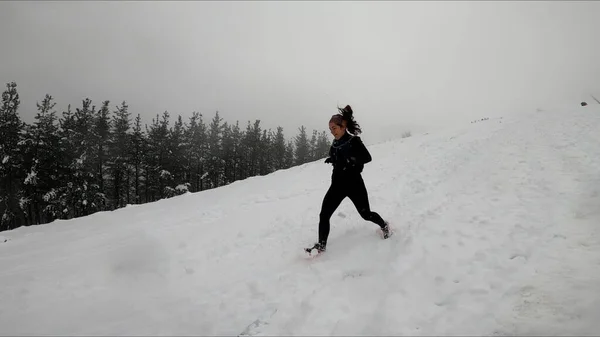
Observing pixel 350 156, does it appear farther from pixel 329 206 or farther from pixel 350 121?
pixel 329 206

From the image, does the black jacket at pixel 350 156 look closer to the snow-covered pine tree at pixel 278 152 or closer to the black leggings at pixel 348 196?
the black leggings at pixel 348 196

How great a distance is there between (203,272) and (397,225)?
11.7 ft

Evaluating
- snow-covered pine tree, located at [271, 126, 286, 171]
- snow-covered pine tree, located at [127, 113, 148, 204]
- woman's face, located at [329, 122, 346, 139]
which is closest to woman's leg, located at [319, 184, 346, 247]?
woman's face, located at [329, 122, 346, 139]

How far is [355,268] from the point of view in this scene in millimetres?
4238

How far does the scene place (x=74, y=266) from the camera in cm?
529

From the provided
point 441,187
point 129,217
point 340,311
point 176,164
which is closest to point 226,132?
point 176,164

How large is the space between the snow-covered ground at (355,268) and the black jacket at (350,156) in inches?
51.4

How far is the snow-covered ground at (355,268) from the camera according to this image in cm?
316

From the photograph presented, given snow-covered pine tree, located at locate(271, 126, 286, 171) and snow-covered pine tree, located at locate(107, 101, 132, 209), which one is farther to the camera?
snow-covered pine tree, located at locate(271, 126, 286, 171)

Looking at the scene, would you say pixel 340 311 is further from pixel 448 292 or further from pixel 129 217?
pixel 129 217

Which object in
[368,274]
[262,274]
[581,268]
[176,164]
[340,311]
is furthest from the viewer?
[176,164]

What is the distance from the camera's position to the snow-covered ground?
3.16m

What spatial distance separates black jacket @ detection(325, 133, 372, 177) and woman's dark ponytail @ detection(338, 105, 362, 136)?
14cm

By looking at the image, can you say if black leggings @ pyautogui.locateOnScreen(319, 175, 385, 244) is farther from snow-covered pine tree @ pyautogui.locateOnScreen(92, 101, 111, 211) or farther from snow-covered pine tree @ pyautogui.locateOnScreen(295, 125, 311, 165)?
snow-covered pine tree @ pyautogui.locateOnScreen(295, 125, 311, 165)
